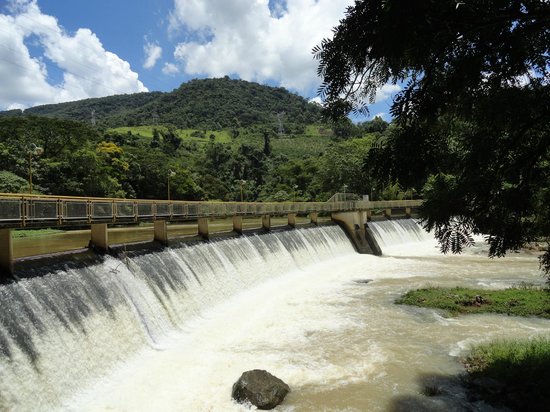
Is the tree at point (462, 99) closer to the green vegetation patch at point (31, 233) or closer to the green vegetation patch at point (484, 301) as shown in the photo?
the green vegetation patch at point (484, 301)

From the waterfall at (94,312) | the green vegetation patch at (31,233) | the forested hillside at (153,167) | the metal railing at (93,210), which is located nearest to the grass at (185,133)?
the forested hillside at (153,167)

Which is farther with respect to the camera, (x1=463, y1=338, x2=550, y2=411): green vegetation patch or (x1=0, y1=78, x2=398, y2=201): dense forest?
(x1=0, y1=78, x2=398, y2=201): dense forest

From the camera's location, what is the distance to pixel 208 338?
14859 mm

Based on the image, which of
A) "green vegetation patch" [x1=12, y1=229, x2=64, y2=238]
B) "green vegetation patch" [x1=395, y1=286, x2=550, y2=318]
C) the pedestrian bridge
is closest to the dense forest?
"green vegetation patch" [x1=12, y1=229, x2=64, y2=238]

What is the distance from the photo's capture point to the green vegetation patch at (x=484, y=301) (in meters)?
18.0

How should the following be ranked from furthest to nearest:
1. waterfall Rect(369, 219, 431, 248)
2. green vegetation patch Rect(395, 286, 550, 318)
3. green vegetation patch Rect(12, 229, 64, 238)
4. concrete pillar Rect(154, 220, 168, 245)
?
waterfall Rect(369, 219, 431, 248), green vegetation patch Rect(12, 229, 64, 238), concrete pillar Rect(154, 220, 168, 245), green vegetation patch Rect(395, 286, 550, 318)

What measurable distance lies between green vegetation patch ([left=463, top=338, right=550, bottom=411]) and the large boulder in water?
4.72 metres

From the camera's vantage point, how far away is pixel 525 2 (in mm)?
4316

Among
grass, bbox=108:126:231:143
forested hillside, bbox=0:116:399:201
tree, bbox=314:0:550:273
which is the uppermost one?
grass, bbox=108:126:231:143

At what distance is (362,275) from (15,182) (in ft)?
113

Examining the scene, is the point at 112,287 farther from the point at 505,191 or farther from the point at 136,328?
the point at 505,191

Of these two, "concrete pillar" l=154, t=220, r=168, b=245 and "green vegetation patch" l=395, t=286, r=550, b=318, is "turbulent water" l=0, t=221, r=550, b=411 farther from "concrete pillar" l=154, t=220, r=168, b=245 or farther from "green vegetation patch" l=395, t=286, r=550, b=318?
"green vegetation patch" l=395, t=286, r=550, b=318

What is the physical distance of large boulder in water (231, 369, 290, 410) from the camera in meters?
9.97

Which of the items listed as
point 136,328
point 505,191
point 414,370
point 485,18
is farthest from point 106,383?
point 485,18
